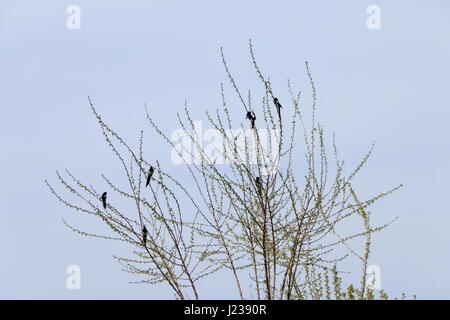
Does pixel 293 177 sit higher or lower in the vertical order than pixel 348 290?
higher

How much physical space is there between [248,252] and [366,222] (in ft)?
4.64
